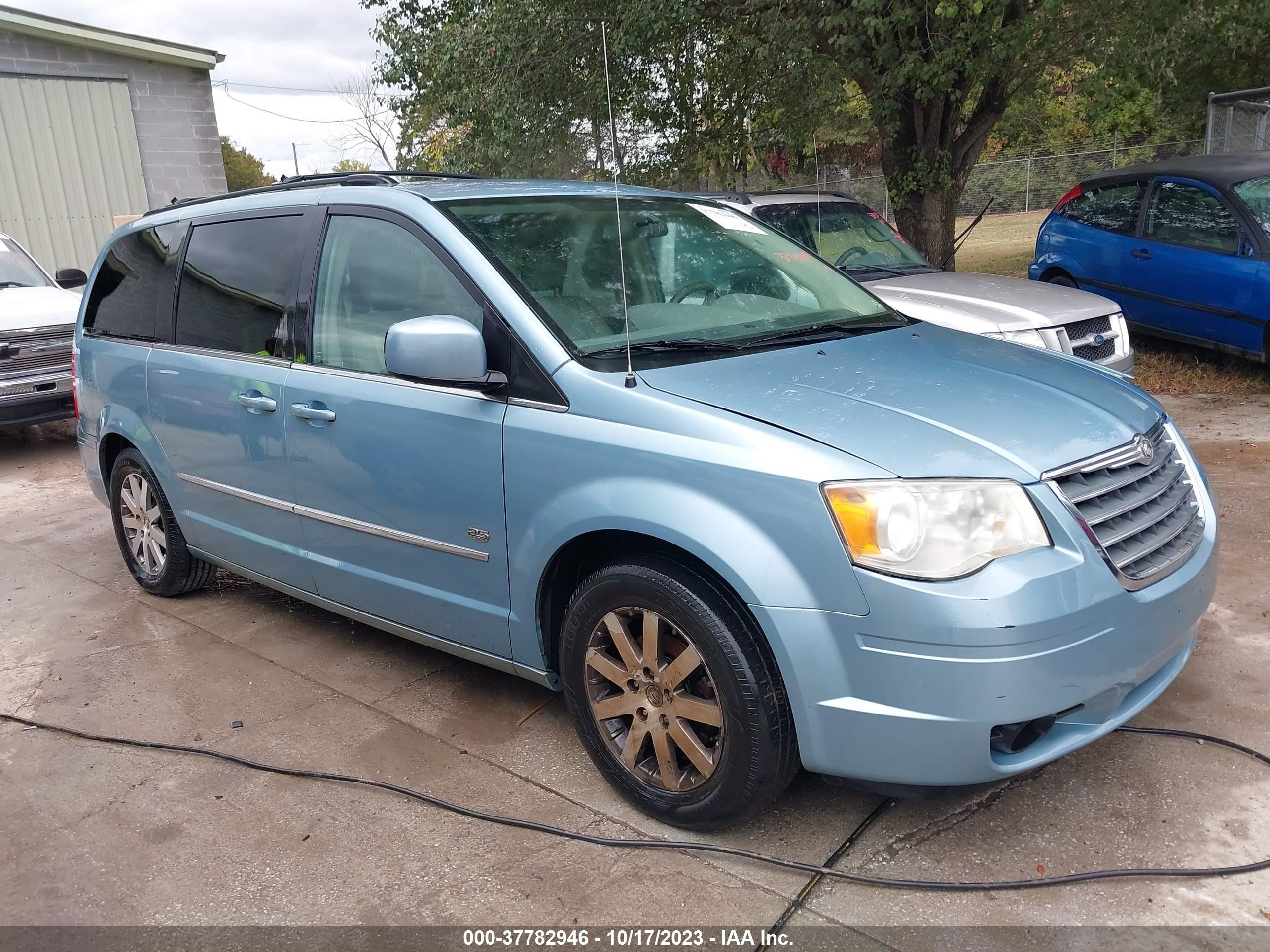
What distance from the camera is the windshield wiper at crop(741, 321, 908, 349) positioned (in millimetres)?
3438

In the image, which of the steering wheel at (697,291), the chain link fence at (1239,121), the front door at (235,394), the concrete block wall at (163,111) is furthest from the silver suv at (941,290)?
the concrete block wall at (163,111)

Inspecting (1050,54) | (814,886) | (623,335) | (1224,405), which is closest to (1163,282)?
(1224,405)

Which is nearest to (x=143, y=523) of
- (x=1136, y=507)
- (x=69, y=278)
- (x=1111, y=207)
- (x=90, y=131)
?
(x=1136, y=507)

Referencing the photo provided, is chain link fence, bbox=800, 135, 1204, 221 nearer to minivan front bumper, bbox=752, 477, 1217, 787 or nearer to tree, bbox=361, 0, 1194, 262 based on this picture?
tree, bbox=361, 0, 1194, 262

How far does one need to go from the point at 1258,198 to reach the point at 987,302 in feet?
10.7

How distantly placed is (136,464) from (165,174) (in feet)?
38.0

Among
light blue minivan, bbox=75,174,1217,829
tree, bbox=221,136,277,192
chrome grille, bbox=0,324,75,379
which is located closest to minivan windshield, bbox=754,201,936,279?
light blue minivan, bbox=75,174,1217,829

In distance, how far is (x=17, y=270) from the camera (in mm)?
10227

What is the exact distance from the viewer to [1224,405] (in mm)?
7824

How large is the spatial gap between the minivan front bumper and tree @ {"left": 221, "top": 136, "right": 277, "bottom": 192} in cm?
5205

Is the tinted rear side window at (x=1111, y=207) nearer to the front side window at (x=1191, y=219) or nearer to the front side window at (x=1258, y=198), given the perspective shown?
the front side window at (x=1191, y=219)

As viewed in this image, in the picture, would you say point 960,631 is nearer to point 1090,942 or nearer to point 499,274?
point 1090,942

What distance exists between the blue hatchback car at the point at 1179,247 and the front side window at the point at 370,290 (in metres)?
6.79

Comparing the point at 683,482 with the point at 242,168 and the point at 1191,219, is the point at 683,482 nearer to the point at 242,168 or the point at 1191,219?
the point at 1191,219
